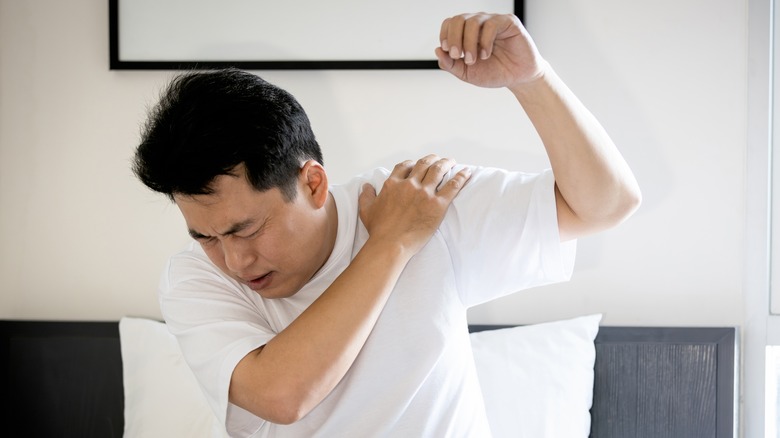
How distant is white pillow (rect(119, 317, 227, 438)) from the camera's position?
1.93 m

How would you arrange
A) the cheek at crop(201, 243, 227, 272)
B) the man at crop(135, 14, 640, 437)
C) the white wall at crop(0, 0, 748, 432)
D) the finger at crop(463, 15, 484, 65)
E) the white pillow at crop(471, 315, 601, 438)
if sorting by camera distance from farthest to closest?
1. the white wall at crop(0, 0, 748, 432)
2. the white pillow at crop(471, 315, 601, 438)
3. the cheek at crop(201, 243, 227, 272)
4. the man at crop(135, 14, 640, 437)
5. the finger at crop(463, 15, 484, 65)

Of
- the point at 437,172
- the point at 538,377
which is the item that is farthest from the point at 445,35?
the point at 538,377

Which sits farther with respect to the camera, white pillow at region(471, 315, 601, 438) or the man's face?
white pillow at region(471, 315, 601, 438)

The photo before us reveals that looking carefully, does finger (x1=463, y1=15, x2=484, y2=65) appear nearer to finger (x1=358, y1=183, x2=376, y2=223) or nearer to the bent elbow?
finger (x1=358, y1=183, x2=376, y2=223)

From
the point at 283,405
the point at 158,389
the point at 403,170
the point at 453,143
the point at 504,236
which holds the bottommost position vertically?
the point at 158,389

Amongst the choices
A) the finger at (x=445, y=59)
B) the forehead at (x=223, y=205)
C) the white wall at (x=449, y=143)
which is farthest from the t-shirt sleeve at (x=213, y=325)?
the white wall at (x=449, y=143)

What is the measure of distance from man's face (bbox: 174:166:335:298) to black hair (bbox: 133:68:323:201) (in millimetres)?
18

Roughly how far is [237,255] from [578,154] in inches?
20.3

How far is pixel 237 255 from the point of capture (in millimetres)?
1228

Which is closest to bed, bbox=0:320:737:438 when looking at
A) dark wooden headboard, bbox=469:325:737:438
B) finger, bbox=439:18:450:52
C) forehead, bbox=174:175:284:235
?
dark wooden headboard, bbox=469:325:737:438

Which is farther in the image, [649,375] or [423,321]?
[649,375]

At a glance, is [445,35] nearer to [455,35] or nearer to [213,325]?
[455,35]

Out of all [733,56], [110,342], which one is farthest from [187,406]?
[733,56]

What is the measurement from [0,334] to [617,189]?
176 centimetres
